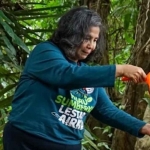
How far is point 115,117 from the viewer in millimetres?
1876

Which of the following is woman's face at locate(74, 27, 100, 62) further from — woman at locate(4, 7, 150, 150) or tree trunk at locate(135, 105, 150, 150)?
tree trunk at locate(135, 105, 150, 150)

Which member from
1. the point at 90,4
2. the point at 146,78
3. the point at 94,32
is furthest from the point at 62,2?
the point at 146,78

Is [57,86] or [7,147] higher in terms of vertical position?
[57,86]

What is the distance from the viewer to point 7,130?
172 centimetres

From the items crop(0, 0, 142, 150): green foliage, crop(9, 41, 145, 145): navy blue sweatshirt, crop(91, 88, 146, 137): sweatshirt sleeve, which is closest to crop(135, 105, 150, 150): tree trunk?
crop(0, 0, 142, 150): green foliage

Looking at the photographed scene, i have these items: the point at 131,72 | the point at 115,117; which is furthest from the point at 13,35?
the point at 131,72

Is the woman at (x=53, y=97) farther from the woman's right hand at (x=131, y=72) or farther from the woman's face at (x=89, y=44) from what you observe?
the woman's right hand at (x=131, y=72)

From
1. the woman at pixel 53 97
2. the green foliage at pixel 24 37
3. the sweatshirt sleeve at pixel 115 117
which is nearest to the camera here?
the woman at pixel 53 97

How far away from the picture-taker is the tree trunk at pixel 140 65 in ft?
9.52

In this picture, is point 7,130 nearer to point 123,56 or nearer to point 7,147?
point 7,147

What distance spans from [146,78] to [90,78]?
18 cm

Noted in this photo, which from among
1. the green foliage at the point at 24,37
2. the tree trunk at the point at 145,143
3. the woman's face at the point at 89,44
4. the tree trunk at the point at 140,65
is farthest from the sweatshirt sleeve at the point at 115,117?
the tree trunk at the point at 140,65

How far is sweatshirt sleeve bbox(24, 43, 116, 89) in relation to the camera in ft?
4.81

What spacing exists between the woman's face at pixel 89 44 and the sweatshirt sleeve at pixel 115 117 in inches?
9.9
